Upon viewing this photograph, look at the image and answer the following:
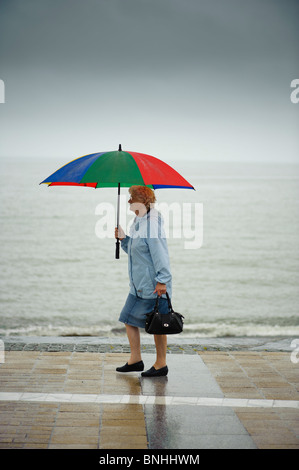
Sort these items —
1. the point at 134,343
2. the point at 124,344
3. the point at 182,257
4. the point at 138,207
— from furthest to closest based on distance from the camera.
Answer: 1. the point at 182,257
2. the point at 124,344
3. the point at 134,343
4. the point at 138,207

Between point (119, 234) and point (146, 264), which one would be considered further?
point (119, 234)

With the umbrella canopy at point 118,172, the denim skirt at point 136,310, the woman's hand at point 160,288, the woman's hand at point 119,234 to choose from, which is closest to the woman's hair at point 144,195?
the umbrella canopy at point 118,172

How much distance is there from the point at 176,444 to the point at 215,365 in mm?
2001

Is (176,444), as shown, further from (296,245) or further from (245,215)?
(245,215)

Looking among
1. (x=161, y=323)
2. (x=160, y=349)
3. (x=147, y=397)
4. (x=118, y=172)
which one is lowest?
(x=147, y=397)

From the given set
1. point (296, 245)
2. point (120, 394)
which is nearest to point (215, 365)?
point (120, 394)

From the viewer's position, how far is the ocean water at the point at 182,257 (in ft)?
85.7

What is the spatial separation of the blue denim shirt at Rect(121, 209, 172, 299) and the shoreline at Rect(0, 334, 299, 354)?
1.33 meters

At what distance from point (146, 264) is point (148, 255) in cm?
8

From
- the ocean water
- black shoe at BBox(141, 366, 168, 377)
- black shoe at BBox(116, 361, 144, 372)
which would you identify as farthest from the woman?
the ocean water

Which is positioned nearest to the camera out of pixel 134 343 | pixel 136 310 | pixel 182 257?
pixel 136 310

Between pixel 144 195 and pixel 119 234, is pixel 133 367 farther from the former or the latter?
pixel 144 195

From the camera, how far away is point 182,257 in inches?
2044

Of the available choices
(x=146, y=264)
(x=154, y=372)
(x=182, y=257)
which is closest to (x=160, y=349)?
(x=154, y=372)
